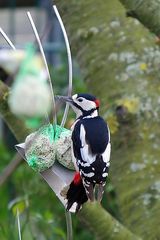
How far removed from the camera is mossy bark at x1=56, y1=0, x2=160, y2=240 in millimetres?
2383

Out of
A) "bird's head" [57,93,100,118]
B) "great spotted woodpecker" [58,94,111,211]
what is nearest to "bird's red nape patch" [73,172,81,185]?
"great spotted woodpecker" [58,94,111,211]

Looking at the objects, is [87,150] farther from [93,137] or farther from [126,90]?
[126,90]

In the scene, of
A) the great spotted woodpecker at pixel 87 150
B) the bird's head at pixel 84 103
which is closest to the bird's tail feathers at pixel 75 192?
the great spotted woodpecker at pixel 87 150

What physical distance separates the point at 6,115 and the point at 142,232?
601 mm

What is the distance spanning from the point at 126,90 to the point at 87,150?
2.83 feet

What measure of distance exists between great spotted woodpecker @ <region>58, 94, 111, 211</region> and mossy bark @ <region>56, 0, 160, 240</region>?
0.67m

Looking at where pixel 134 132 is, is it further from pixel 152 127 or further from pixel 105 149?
pixel 105 149

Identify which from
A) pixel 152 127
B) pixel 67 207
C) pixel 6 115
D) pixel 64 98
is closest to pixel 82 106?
pixel 64 98

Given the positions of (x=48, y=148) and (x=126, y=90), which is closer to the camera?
(x=48, y=148)

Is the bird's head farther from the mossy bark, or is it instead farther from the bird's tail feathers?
the mossy bark

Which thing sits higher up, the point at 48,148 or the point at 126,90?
the point at 48,148

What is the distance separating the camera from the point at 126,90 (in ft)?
8.09

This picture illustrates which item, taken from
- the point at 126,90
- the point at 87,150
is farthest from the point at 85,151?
the point at 126,90

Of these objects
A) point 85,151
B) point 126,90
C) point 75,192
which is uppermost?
point 85,151
